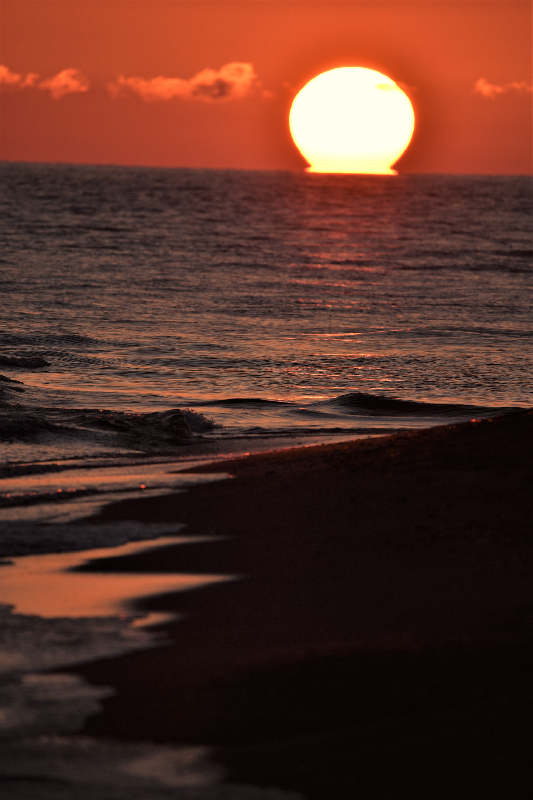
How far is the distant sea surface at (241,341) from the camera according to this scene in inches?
339

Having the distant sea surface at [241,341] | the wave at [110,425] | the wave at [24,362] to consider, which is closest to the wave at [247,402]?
the distant sea surface at [241,341]

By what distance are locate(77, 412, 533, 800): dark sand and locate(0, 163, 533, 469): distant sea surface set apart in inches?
99.1

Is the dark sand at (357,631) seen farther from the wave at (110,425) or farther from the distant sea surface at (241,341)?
the distant sea surface at (241,341)

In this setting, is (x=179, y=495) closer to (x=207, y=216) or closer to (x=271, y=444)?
(x=271, y=444)

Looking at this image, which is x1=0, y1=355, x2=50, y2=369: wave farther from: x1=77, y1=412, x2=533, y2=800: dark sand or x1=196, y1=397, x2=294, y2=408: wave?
x1=77, y1=412, x2=533, y2=800: dark sand

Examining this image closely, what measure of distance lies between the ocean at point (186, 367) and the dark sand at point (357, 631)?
1.05 ft

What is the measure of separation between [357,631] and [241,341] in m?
10.7

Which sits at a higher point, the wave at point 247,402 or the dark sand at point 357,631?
the wave at point 247,402

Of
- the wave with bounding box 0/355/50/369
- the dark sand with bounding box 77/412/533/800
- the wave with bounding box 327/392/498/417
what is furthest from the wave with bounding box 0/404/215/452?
the wave with bounding box 0/355/50/369

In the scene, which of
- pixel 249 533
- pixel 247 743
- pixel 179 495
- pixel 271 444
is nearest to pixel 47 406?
pixel 271 444

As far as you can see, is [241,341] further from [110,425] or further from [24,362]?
[110,425]

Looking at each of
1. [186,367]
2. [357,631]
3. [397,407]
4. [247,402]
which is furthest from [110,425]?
[357,631]

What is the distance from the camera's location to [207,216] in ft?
171

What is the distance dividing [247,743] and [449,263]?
2774cm
